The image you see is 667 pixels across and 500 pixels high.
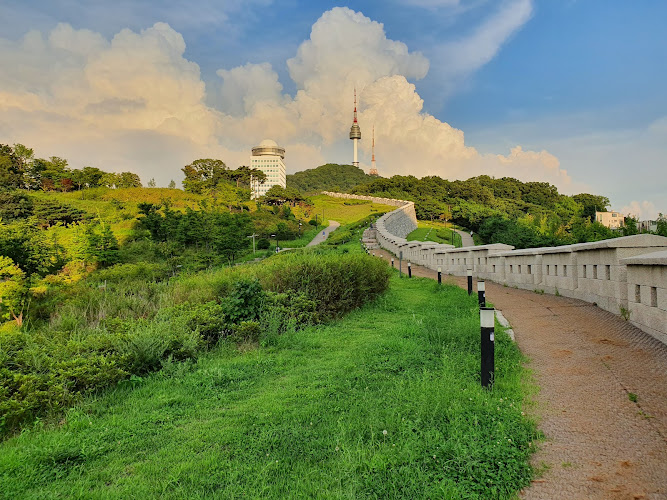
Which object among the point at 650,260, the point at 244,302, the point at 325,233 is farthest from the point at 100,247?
the point at 650,260

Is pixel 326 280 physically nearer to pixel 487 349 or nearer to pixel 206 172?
pixel 487 349

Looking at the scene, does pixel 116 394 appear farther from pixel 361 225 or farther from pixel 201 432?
pixel 361 225

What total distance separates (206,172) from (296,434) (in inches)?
3638

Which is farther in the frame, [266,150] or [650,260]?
[266,150]

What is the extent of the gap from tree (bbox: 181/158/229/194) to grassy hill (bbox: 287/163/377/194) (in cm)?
5253

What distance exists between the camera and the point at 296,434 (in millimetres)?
3428

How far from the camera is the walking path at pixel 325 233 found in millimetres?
53622

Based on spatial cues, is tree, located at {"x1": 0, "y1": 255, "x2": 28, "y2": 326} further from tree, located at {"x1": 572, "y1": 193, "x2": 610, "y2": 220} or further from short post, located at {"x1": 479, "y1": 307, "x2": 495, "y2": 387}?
tree, located at {"x1": 572, "y1": 193, "x2": 610, "y2": 220}

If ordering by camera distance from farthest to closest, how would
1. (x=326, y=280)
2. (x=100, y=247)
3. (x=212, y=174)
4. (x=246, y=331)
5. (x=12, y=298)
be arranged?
1. (x=212, y=174)
2. (x=100, y=247)
3. (x=12, y=298)
4. (x=326, y=280)
5. (x=246, y=331)

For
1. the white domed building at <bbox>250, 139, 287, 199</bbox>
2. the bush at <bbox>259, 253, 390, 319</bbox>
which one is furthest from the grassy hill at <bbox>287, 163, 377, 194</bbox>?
the bush at <bbox>259, 253, 390, 319</bbox>

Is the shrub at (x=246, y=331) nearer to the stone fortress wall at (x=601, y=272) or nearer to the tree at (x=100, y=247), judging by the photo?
the stone fortress wall at (x=601, y=272)

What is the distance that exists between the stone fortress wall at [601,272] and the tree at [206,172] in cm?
7856

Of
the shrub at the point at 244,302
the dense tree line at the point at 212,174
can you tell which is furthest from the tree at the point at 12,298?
the dense tree line at the point at 212,174

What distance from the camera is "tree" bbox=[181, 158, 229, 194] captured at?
87.6 meters
